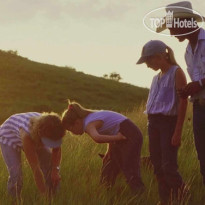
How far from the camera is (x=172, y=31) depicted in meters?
5.23

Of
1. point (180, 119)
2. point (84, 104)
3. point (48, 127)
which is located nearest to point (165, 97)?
point (180, 119)

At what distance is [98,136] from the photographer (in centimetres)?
548

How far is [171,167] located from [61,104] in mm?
17402

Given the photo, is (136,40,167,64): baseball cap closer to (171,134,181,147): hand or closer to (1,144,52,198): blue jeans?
(171,134,181,147): hand

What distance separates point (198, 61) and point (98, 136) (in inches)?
48.3

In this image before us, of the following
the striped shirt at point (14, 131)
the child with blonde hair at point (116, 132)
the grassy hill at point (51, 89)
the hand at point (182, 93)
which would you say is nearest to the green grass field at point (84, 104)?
the grassy hill at point (51, 89)

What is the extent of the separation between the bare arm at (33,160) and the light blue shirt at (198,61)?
1.66 meters

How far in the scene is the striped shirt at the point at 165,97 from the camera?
5.50m

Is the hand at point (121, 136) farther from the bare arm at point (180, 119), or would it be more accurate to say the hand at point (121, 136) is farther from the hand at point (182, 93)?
the hand at point (182, 93)

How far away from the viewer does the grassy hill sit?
73.6ft

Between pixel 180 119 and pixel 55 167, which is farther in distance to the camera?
pixel 55 167

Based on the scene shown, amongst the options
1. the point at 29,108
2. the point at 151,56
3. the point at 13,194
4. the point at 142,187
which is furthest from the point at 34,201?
the point at 29,108

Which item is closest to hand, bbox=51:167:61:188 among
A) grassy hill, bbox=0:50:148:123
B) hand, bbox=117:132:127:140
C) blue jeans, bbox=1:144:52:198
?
blue jeans, bbox=1:144:52:198

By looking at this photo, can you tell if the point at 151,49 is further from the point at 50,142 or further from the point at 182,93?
the point at 50,142
